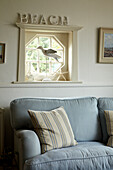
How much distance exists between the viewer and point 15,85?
2.96 metres

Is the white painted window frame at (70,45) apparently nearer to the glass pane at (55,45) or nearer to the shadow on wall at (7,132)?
the glass pane at (55,45)

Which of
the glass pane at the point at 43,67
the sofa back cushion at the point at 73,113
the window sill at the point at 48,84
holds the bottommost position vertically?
the sofa back cushion at the point at 73,113

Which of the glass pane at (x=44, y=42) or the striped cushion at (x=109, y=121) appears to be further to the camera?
the glass pane at (x=44, y=42)

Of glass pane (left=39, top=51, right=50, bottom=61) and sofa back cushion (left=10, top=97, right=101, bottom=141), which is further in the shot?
glass pane (left=39, top=51, right=50, bottom=61)

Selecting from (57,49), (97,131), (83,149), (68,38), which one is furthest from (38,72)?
(83,149)

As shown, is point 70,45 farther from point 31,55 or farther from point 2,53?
point 2,53

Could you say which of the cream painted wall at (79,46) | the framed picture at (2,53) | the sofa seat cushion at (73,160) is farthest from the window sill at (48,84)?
the sofa seat cushion at (73,160)

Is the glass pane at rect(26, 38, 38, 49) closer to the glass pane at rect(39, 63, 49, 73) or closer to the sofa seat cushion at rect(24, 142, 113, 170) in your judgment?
the glass pane at rect(39, 63, 49, 73)

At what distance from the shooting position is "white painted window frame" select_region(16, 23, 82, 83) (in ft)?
9.74

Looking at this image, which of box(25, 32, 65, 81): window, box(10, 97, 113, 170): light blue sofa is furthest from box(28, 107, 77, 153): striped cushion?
box(25, 32, 65, 81): window

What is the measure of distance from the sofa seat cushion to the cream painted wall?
47.2 inches

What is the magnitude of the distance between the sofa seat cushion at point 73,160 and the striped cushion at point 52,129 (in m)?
0.12

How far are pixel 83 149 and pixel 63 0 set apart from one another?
2.07m

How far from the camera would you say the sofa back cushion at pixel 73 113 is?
2439 millimetres
